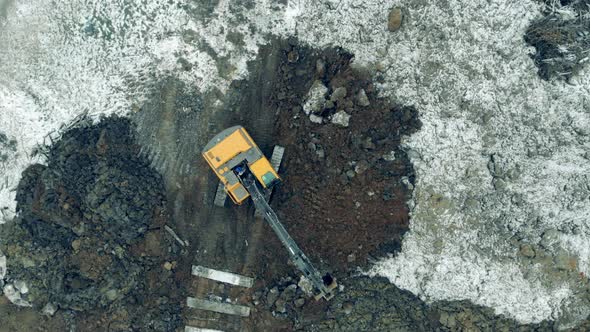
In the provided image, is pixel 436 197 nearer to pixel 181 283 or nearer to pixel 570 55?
pixel 570 55

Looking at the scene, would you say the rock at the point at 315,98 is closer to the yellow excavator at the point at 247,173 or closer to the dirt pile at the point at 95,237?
the yellow excavator at the point at 247,173

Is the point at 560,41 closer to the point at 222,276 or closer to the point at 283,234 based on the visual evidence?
the point at 283,234

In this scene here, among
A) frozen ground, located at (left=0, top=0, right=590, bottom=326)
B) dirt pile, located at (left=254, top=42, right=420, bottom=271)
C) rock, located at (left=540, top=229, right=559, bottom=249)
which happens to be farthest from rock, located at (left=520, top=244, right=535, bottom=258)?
dirt pile, located at (left=254, top=42, right=420, bottom=271)

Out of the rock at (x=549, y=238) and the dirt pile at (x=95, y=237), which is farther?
the dirt pile at (x=95, y=237)

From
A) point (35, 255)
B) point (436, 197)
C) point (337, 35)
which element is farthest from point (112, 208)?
point (436, 197)

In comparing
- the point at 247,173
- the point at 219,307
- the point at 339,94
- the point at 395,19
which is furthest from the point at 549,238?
the point at 219,307

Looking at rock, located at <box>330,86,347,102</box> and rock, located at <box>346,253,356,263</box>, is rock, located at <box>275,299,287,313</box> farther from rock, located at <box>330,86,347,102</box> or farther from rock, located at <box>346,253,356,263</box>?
rock, located at <box>330,86,347,102</box>

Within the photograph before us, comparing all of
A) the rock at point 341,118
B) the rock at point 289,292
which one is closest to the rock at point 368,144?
the rock at point 341,118
